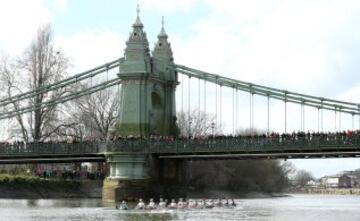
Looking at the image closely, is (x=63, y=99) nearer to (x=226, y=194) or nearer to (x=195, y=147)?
(x=195, y=147)

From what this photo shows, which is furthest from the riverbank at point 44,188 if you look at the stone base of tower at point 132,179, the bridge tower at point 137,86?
the bridge tower at point 137,86

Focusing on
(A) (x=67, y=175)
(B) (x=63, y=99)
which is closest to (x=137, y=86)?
(B) (x=63, y=99)

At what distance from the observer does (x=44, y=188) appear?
92688 millimetres

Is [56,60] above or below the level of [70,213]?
above

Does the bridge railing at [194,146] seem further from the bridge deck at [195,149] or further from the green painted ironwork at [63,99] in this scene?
the green painted ironwork at [63,99]

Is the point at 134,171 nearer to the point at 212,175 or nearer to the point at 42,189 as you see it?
the point at 42,189

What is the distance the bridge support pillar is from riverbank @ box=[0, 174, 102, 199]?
15.4 meters

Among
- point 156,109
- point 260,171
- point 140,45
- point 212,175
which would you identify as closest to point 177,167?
point 156,109

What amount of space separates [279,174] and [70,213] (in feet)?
268

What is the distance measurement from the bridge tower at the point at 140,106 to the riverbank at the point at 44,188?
1419cm

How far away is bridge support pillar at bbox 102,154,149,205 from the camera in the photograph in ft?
252

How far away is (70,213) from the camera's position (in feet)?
202

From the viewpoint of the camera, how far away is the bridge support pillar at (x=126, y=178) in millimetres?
76875

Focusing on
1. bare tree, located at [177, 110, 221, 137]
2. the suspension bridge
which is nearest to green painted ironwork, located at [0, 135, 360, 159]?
the suspension bridge
